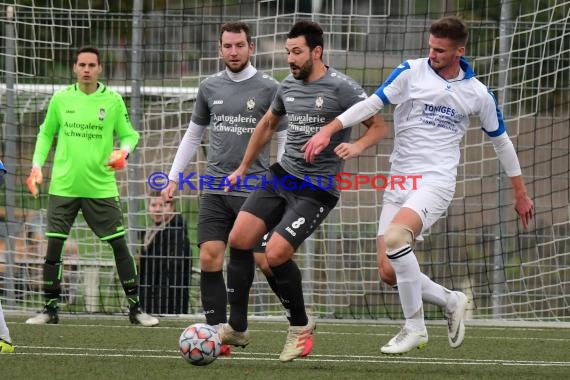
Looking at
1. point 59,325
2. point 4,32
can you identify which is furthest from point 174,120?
point 59,325

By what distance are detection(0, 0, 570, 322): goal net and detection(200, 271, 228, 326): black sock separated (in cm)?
335

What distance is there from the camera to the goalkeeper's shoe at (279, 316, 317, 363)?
7596mm

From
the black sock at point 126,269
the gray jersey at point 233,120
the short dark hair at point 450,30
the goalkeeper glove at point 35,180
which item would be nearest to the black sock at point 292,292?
the gray jersey at point 233,120

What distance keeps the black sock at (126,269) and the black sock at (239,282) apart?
251 centimetres

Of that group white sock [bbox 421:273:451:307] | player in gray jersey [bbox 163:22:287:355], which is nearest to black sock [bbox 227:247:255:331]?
player in gray jersey [bbox 163:22:287:355]

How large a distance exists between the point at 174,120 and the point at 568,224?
12.8 ft

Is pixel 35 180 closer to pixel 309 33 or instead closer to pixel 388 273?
pixel 309 33

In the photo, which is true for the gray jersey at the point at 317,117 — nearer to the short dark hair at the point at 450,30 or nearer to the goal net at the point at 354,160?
the short dark hair at the point at 450,30

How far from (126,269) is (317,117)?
10.9 feet

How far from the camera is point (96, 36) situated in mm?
12242

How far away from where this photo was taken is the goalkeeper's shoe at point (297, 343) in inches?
299

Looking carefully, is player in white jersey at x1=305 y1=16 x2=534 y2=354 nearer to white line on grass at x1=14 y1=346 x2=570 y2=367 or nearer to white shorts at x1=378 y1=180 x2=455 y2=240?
white shorts at x1=378 y1=180 x2=455 y2=240

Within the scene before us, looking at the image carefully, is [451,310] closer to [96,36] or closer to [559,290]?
[559,290]

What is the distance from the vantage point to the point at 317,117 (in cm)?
769
